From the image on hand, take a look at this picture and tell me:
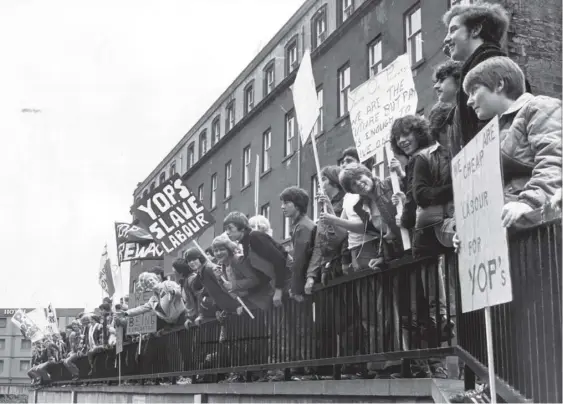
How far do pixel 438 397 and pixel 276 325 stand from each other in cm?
431

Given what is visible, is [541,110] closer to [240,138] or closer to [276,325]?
[276,325]

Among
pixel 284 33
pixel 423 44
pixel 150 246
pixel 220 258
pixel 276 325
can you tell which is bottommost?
pixel 276 325

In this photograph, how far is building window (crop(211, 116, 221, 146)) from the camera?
49.8 meters

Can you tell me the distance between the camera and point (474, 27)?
5980 mm

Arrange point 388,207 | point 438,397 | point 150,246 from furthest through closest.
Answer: point 150,246
point 388,207
point 438,397

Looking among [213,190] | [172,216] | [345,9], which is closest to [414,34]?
[345,9]

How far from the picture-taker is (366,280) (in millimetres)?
7914

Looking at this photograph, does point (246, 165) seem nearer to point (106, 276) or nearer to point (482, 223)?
point (106, 276)

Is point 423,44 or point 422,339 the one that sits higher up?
point 423,44

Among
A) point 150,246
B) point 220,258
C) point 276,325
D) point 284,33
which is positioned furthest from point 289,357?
point 150,246

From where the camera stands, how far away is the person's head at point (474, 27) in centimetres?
595

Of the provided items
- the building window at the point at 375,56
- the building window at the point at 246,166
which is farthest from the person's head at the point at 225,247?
the building window at the point at 246,166

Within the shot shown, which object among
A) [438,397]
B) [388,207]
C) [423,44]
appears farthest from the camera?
[423,44]

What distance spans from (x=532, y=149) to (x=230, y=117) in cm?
4298
